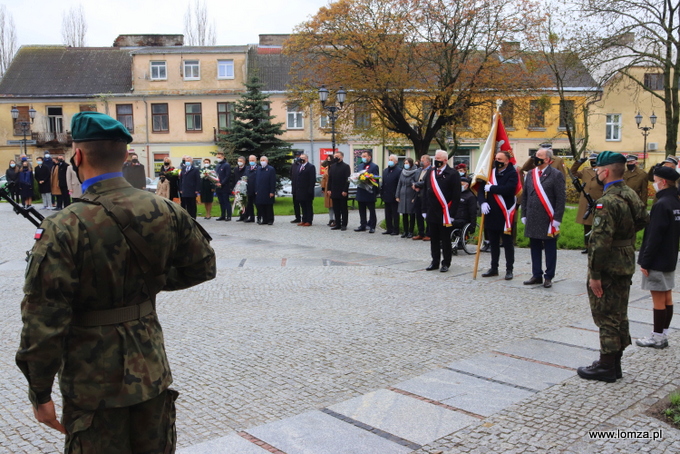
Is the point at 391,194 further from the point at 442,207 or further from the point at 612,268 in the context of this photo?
the point at 612,268

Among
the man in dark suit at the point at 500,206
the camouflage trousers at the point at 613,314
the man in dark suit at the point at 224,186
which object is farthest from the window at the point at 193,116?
the camouflage trousers at the point at 613,314

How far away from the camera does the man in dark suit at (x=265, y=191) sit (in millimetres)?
18109

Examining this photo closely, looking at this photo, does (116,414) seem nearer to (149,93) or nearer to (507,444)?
(507,444)

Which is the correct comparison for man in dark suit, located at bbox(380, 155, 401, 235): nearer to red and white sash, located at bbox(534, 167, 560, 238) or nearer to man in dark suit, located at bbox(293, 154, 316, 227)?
man in dark suit, located at bbox(293, 154, 316, 227)

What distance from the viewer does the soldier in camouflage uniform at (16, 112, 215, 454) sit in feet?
7.71

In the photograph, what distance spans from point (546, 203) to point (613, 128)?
1733 inches

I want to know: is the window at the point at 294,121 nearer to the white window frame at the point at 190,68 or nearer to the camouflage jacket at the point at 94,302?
the white window frame at the point at 190,68

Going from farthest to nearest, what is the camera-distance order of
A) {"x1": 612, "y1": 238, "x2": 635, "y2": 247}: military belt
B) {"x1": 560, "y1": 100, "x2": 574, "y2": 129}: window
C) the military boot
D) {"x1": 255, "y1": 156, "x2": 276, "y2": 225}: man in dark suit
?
{"x1": 560, "y1": 100, "x2": 574, "y2": 129}: window < {"x1": 255, "y1": 156, "x2": 276, "y2": 225}: man in dark suit < {"x1": 612, "y1": 238, "x2": 635, "y2": 247}: military belt < the military boot

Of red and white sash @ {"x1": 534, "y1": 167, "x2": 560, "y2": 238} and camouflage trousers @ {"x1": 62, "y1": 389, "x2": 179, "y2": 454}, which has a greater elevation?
red and white sash @ {"x1": 534, "y1": 167, "x2": 560, "y2": 238}

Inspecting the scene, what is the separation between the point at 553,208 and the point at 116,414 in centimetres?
790

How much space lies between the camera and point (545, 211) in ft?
30.1

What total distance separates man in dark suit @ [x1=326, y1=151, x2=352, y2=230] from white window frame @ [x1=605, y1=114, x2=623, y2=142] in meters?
37.8

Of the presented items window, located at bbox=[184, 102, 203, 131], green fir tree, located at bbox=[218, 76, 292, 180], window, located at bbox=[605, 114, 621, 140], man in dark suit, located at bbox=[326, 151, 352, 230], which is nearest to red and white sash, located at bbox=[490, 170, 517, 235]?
man in dark suit, located at bbox=[326, 151, 352, 230]

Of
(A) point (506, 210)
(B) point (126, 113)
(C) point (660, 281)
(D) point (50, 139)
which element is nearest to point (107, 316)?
(C) point (660, 281)
